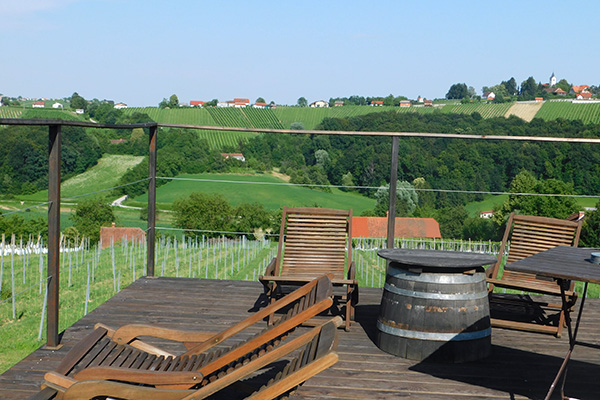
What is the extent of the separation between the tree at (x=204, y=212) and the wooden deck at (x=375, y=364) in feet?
153

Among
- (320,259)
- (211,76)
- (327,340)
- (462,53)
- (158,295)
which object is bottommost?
(158,295)

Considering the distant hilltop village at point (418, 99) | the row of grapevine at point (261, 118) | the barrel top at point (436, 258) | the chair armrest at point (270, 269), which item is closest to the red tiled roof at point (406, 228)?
the chair armrest at point (270, 269)

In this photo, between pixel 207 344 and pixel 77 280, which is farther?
pixel 77 280

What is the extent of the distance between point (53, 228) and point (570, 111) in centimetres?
8090

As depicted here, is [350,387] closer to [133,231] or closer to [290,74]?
[133,231]

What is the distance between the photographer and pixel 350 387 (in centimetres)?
296

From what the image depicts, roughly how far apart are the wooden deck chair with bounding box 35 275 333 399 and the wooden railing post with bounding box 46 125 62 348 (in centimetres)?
85

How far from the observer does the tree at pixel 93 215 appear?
179ft

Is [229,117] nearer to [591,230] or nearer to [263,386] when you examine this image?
[591,230]

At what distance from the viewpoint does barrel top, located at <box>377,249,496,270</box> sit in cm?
331

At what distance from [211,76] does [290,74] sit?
1175 centimetres

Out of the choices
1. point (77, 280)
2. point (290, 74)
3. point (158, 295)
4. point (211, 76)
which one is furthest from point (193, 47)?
point (158, 295)

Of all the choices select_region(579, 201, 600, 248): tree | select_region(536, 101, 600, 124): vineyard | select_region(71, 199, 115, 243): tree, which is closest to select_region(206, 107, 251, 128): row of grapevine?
select_region(71, 199, 115, 243): tree

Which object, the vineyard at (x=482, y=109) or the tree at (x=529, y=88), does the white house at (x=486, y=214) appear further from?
the tree at (x=529, y=88)
